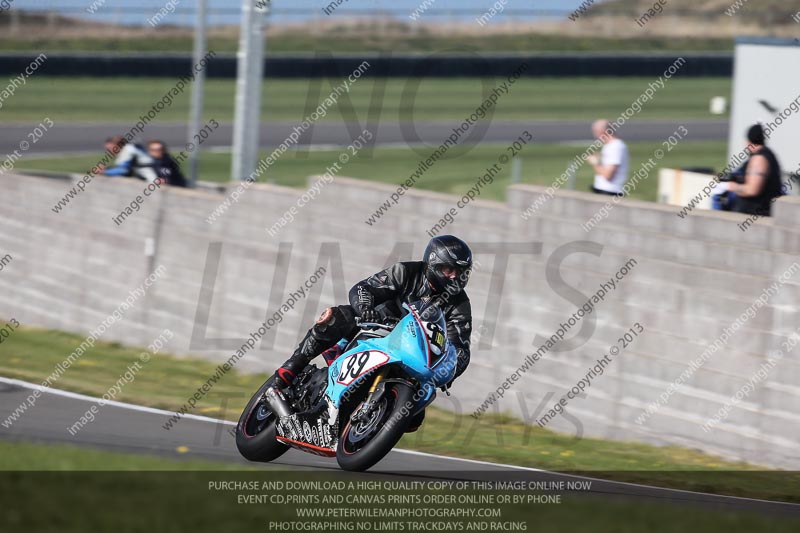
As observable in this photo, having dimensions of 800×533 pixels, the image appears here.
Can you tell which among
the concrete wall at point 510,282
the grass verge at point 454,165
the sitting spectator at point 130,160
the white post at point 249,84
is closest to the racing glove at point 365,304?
the concrete wall at point 510,282

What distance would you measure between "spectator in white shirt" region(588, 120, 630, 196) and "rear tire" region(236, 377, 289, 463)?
6.50 m

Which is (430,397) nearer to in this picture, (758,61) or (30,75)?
(758,61)

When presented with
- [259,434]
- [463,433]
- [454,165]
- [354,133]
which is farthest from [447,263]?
[354,133]

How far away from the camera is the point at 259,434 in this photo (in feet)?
32.1

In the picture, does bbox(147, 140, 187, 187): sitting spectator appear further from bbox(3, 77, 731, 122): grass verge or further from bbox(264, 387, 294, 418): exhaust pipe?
bbox(3, 77, 731, 122): grass verge

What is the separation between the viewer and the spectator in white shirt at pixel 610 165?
49.1ft

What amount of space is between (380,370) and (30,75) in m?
28.8

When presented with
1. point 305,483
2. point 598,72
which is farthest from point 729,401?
point 598,72

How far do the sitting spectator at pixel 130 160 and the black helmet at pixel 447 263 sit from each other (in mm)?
9564

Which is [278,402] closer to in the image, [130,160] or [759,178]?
[759,178]

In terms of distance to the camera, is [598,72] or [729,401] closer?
[729,401]

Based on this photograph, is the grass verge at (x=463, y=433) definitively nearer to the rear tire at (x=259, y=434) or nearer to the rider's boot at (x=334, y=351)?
the rear tire at (x=259, y=434)

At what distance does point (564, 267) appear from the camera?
531 inches

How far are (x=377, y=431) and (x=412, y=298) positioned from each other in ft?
3.78
